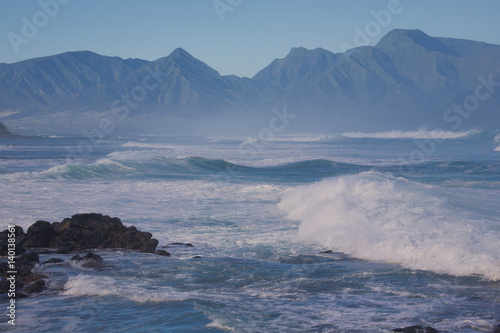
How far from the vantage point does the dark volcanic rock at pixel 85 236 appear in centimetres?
1127

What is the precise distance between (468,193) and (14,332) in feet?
60.9

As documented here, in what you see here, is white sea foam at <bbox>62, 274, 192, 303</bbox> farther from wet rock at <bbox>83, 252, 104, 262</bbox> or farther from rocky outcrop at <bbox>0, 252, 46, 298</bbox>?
wet rock at <bbox>83, 252, 104, 262</bbox>

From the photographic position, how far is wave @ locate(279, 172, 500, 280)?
384 inches

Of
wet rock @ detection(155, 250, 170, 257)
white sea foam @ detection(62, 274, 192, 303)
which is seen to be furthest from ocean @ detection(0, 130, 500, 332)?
wet rock @ detection(155, 250, 170, 257)

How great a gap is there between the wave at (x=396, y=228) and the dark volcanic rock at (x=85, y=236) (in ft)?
12.8

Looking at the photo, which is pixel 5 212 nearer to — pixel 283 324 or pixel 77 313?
pixel 77 313

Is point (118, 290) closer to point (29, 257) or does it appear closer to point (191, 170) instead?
point (29, 257)

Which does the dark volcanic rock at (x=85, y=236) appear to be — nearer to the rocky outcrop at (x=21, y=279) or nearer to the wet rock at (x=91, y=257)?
the wet rock at (x=91, y=257)

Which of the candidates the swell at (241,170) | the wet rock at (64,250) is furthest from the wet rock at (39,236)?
the swell at (241,170)

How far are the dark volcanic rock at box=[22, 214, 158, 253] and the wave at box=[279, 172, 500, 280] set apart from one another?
3902mm

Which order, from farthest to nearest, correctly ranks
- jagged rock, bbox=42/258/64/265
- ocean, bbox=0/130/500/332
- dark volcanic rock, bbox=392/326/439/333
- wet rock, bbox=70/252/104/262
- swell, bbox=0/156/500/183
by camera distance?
swell, bbox=0/156/500/183 < wet rock, bbox=70/252/104/262 < jagged rock, bbox=42/258/64/265 < ocean, bbox=0/130/500/332 < dark volcanic rock, bbox=392/326/439/333

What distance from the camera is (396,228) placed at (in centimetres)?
1240

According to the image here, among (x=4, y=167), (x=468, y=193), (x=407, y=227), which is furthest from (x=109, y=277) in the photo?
(x=4, y=167)

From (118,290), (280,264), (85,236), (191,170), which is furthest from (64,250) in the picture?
(191,170)
